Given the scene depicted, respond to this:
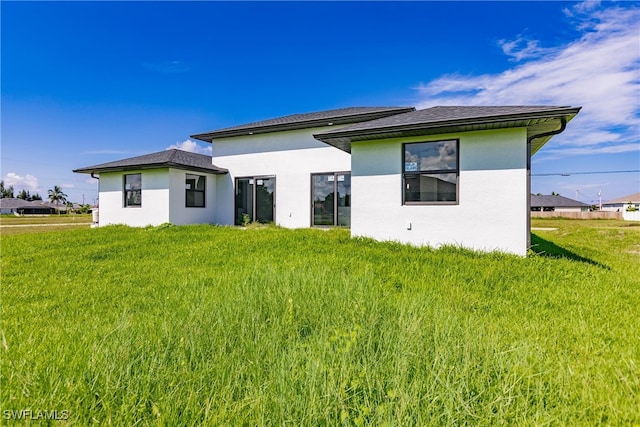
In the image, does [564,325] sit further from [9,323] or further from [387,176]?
[9,323]

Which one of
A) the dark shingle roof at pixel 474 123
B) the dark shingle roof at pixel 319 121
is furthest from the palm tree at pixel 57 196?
the dark shingle roof at pixel 474 123

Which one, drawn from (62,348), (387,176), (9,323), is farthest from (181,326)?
(387,176)

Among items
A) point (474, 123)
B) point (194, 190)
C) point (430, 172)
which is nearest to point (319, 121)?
point (430, 172)

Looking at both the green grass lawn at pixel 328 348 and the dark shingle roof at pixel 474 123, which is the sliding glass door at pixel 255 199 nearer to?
the dark shingle roof at pixel 474 123

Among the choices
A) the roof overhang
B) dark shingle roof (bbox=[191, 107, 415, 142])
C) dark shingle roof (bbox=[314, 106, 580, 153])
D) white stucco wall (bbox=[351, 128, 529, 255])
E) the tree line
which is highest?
the tree line

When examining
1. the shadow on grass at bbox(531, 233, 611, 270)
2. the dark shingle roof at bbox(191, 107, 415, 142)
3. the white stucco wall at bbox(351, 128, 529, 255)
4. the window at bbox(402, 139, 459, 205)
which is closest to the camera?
the white stucco wall at bbox(351, 128, 529, 255)

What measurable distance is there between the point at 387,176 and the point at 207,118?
55.9 feet

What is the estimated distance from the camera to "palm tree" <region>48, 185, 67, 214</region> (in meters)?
83.4

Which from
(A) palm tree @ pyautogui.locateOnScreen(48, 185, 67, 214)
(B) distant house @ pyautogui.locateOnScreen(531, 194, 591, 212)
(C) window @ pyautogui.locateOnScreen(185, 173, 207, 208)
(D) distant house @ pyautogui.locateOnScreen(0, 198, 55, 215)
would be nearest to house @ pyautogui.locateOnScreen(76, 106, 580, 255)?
(C) window @ pyautogui.locateOnScreen(185, 173, 207, 208)

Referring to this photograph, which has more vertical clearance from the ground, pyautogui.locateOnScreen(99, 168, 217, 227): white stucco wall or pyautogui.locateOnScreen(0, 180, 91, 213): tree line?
pyautogui.locateOnScreen(0, 180, 91, 213): tree line

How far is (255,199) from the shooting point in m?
12.9

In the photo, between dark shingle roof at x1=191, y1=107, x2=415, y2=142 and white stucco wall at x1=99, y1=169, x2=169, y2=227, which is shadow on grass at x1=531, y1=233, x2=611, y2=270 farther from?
white stucco wall at x1=99, y1=169, x2=169, y2=227

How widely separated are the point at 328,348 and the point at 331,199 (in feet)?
30.1

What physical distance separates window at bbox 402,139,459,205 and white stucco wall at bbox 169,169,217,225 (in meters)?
9.69
